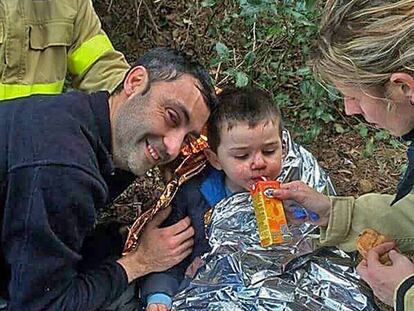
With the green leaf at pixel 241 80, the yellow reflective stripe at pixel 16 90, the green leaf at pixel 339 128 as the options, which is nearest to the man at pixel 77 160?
the green leaf at pixel 241 80

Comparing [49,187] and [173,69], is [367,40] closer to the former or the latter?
[173,69]

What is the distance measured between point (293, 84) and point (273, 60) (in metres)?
0.25

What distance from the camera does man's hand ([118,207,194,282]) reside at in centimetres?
263

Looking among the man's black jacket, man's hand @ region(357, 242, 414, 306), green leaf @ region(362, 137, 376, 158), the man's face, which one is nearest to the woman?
man's hand @ region(357, 242, 414, 306)

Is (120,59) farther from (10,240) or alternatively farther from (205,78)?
(10,240)

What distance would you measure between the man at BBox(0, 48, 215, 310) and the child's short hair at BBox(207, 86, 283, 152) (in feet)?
0.32

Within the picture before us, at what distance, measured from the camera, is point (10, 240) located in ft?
7.05

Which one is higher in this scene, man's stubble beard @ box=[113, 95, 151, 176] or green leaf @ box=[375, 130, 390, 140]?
man's stubble beard @ box=[113, 95, 151, 176]

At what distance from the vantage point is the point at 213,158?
2.73 metres

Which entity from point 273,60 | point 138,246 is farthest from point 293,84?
point 138,246

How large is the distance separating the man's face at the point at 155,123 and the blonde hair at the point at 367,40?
0.55 metres

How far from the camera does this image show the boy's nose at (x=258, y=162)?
102 inches

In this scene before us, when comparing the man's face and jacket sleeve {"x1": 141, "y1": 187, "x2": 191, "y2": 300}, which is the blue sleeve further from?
the man's face

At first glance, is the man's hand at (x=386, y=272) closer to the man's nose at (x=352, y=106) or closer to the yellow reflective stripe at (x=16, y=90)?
the man's nose at (x=352, y=106)
